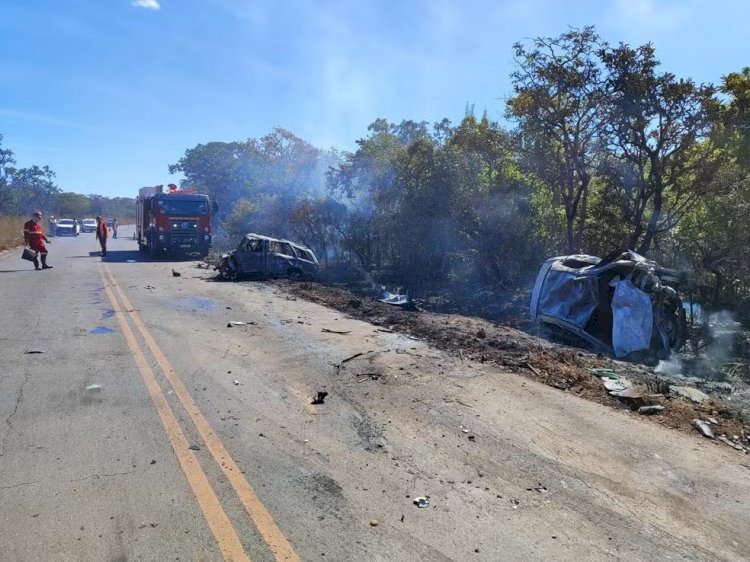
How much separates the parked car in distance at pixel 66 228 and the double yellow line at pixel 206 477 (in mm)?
52894

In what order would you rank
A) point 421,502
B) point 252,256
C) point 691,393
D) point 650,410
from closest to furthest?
point 421,502 < point 650,410 < point 691,393 < point 252,256

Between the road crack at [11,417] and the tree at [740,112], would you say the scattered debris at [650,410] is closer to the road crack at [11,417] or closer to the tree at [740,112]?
the road crack at [11,417]

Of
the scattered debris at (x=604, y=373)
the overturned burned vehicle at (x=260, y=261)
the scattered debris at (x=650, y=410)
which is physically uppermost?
the overturned burned vehicle at (x=260, y=261)

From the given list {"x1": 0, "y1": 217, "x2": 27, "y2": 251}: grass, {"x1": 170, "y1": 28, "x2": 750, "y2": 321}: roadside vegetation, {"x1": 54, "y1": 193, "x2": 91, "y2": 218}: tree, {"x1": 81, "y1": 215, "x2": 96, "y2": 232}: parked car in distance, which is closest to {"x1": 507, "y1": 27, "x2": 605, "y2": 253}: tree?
{"x1": 170, "y1": 28, "x2": 750, "y2": 321}: roadside vegetation

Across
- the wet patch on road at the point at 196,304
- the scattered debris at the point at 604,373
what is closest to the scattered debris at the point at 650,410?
the scattered debris at the point at 604,373

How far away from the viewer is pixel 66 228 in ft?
174

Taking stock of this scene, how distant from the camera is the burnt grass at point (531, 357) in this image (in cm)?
578

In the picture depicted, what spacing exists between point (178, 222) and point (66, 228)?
36109 millimetres

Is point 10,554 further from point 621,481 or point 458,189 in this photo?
point 458,189

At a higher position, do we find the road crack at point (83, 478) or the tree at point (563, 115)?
the tree at point (563, 115)

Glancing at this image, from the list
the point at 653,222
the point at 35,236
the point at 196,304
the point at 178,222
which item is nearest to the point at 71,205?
the point at 178,222

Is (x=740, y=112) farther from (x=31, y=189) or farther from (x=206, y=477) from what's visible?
(x=31, y=189)

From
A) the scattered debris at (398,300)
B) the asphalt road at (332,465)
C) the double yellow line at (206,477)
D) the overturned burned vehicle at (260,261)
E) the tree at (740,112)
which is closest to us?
the double yellow line at (206,477)

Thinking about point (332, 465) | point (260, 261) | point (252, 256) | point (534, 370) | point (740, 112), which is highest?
point (740, 112)
